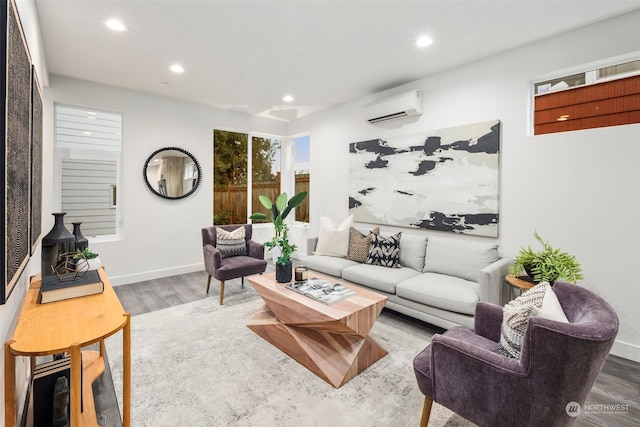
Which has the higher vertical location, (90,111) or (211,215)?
(90,111)

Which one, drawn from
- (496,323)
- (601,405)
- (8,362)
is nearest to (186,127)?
(8,362)

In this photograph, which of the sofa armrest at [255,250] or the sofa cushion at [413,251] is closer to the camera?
the sofa cushion at [413,251]

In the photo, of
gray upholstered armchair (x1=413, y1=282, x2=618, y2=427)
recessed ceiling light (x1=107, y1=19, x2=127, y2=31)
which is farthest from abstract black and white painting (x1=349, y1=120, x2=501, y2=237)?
recessed ceiling light (x1=107, y1=19, x2=127, y2=31)

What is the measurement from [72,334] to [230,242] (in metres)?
2.79

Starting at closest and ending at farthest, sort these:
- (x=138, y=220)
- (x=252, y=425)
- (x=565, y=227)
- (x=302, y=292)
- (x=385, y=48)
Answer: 1. (x=252, y=425)
2. (x=302, y=292)
3. (x=565, y=227)
4. (x=385, y=48)
5. (x=138, y=220)

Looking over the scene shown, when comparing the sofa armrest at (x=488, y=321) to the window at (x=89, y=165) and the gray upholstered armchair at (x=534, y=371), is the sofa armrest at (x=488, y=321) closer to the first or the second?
the gray upholstered armchair at (x=534, y=371)

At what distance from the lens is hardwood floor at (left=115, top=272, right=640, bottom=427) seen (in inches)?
71.2

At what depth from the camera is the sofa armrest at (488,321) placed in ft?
5.90

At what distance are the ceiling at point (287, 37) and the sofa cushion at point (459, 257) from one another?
77.8 inches

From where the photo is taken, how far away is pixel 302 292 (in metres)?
2.50

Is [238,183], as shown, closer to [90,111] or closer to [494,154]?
[90,111]

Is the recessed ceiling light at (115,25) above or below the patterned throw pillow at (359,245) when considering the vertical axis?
above

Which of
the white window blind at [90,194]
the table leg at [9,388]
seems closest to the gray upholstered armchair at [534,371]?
the table leg at [9,388]

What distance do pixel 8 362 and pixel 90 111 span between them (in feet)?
13.3
